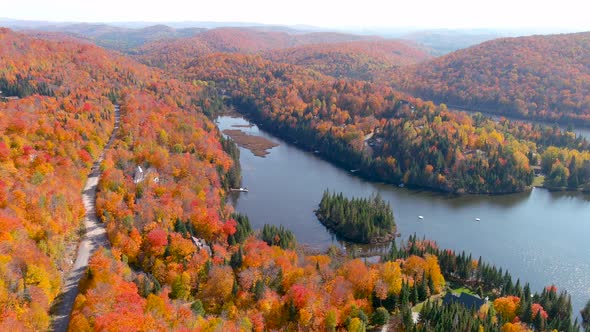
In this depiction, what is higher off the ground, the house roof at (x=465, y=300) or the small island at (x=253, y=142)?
the small island at (x=253, y=142)

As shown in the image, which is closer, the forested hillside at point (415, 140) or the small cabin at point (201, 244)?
the small cabin at point (201, 244)

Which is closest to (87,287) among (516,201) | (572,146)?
(516,201)

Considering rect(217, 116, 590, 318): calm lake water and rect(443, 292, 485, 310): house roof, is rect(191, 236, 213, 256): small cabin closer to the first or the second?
rect(217, 116, 590, 318): calm lake water

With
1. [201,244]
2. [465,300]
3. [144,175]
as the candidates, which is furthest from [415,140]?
[201,244]

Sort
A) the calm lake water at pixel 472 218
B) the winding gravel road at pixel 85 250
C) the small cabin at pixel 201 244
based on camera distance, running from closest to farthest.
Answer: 1. the winding gravel road at pixel 85 250
2. the small cabin at pixel 201 244
3. the calm lake water at pixel 472 218

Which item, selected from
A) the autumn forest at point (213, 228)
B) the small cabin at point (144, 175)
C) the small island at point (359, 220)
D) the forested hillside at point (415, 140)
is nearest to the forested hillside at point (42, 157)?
the autumn forest at point (213, 228)

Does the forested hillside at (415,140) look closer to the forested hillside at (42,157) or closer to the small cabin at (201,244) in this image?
the forested hillside at (42,157)
